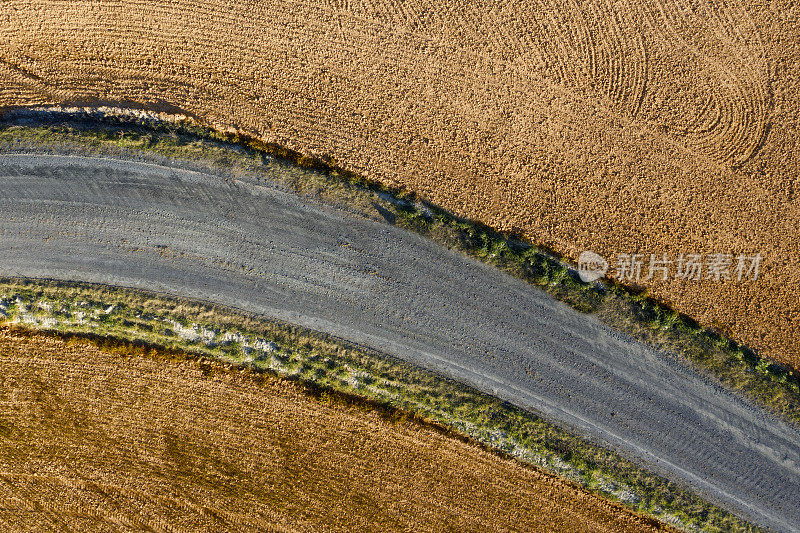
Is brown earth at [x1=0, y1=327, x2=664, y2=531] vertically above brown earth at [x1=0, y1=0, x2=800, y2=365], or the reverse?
brown earth at [x1=0, y1=0, x2=800, y2=365]

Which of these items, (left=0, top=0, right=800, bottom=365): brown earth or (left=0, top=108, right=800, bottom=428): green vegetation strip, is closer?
(left=0, top=108, right=800, bottom=428): green vegetation strip

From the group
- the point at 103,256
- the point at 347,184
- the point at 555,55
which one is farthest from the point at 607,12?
the point at 103,256

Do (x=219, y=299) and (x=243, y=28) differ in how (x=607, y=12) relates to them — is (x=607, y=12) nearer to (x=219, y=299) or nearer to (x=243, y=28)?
(x=243, y=28)
